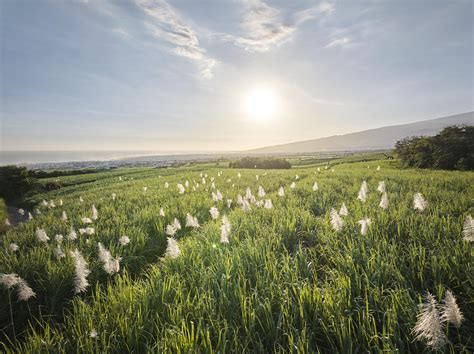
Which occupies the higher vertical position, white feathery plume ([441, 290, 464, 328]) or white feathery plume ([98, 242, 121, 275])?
white feathery plume ([441, 290, 464, 328])

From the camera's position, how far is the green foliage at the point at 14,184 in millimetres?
23219

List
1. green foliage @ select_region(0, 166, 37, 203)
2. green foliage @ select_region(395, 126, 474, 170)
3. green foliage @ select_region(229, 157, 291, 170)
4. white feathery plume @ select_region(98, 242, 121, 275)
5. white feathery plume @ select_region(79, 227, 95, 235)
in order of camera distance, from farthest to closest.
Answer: green foliage @ select_region(229, 157, 291, 170) → green foliage @ select_region(0, 166, 37, 203) → green foliage @ select_region(395, 126, 474, 170) → white feathery plume @ select_region(79, 227, 95, 235) → white feathery plume @ select_region(98, 242, 121, 275)

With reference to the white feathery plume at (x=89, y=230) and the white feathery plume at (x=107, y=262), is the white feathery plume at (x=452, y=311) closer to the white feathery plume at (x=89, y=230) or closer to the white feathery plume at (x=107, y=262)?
the white feathery plume at (x=107, y=262)

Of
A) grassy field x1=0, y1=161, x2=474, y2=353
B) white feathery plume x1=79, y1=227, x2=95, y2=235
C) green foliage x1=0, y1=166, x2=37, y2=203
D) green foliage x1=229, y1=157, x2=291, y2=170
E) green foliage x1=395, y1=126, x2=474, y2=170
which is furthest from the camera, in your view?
green foliage x1=229, y1=157, x2=291, y2=170

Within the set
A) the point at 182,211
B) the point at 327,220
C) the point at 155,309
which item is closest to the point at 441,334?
the point at 155,309

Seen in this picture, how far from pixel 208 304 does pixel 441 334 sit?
1.90m

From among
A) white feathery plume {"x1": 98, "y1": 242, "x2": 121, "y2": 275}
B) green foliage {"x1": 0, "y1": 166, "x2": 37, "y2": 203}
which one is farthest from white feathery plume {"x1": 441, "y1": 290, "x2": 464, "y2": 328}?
green foliage {"x1": 0, "y1": 166, "x2": 37, "y2": 203}

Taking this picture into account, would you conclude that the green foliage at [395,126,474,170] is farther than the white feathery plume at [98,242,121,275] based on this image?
Yes

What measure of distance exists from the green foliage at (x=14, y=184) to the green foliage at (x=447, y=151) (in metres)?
42.1

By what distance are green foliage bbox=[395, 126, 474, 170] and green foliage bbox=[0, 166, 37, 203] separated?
42093 millimetres

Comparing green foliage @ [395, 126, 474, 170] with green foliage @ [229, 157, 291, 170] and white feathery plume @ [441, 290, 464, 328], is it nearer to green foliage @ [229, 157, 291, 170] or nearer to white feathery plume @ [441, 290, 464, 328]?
green foliage @ [229, 157, 291, 170]

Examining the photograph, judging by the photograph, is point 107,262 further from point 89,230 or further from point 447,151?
point 447,151

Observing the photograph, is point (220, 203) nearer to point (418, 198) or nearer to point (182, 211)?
point (182, 211)

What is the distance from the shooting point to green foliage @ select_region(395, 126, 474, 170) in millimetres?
22328
